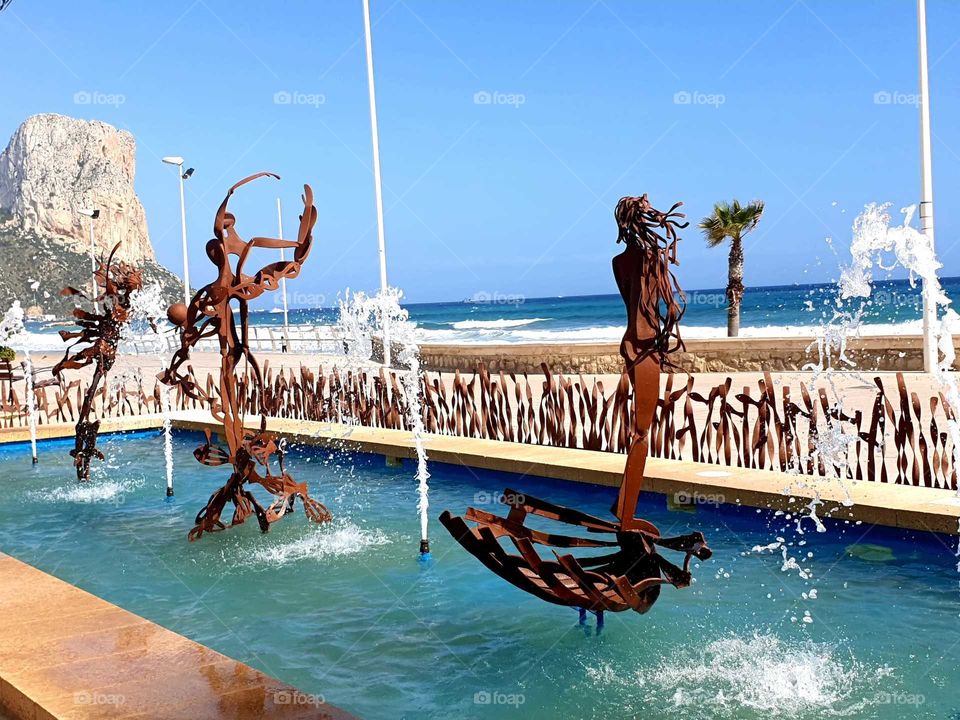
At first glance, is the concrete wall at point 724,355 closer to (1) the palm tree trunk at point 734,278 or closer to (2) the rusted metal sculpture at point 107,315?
(1) the palm tree trunk at point 734,278

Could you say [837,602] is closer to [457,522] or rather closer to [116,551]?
[457,522]

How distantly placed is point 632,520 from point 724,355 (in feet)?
57.1

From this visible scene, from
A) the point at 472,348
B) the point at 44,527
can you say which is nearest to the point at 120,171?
the point at 472,348

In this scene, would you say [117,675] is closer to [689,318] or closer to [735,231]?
[735,231]

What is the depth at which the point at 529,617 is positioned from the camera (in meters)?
5.90

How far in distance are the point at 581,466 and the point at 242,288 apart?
3.64m

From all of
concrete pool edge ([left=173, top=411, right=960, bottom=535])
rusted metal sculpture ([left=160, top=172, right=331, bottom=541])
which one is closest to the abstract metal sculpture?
concrete pool edge ([left=173, top=411, right=960, bottom=535])

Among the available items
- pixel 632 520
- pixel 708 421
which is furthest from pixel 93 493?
pixel 632 520

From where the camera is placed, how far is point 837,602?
6.02 m

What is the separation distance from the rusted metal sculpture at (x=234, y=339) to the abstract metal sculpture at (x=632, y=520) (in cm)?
320

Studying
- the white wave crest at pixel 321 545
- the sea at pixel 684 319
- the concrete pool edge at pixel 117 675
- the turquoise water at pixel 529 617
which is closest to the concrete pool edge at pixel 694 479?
the turquoise water at pixel 529 617

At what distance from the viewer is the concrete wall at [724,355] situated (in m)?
20.1

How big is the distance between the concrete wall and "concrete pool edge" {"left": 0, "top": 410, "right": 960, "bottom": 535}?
8.26 metres

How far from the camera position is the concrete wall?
791 inches
